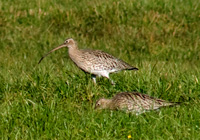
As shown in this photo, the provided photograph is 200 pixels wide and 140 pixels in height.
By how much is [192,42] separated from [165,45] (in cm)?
72

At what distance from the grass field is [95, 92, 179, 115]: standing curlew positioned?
210 millimetres

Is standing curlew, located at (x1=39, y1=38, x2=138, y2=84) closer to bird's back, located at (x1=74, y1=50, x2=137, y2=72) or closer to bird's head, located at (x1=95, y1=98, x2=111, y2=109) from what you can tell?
bird's back, located at (x1=74, y1=50, x2=137, y2=72)

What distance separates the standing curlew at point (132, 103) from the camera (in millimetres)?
7379

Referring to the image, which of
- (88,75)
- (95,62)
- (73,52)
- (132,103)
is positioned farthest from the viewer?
(73,52)

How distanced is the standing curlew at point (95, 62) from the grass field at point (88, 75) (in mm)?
198

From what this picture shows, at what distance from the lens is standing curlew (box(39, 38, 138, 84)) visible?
9.81 metres

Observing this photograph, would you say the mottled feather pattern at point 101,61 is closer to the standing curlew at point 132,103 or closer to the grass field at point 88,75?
the grass field at point 88,75

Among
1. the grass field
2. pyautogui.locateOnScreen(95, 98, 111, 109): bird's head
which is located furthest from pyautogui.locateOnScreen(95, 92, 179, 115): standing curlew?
the grass field

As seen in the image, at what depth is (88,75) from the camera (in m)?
9.02

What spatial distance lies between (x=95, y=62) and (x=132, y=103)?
252 cm

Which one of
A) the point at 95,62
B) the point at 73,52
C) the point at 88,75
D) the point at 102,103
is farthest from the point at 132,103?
the point at 73,52

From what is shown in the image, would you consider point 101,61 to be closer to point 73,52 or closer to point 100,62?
point 100,62

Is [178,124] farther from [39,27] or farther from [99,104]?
[39,27]

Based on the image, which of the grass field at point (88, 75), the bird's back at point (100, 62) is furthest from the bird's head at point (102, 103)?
the bird's back at point (100, 62)
